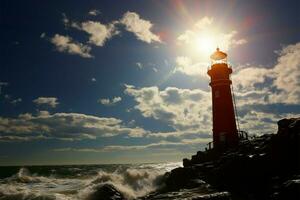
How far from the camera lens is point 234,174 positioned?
19750 millimetres

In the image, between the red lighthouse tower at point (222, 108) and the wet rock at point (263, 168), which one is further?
the red lighthouse tower at point (222, 108)

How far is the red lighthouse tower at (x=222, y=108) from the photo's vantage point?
29.2 meters

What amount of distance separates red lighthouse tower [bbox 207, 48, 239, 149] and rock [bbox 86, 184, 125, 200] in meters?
10.7

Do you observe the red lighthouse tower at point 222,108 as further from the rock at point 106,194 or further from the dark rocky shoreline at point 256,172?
the rock at point 106,194

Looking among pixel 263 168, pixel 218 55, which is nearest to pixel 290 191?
pixel 263 168

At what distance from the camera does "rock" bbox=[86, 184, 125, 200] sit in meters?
22.2

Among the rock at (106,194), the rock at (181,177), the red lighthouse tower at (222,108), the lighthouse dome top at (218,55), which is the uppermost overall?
the lighthouse dome top at (218,55)

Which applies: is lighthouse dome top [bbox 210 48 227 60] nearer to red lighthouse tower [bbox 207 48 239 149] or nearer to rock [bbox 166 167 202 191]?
red lighthouse tower [bbox 207 48 239 149]

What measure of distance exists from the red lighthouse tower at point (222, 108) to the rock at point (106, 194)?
10655 millimetres

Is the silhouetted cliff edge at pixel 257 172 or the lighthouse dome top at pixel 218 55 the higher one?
the lighthouse dome top at pixel 218 55

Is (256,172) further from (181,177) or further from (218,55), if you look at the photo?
(218,55)

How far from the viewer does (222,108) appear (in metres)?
29.6

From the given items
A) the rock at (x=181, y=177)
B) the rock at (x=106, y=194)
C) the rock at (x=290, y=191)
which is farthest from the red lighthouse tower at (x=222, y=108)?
the rock at (x=290, y=191)

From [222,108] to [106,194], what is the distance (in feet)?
42.3
